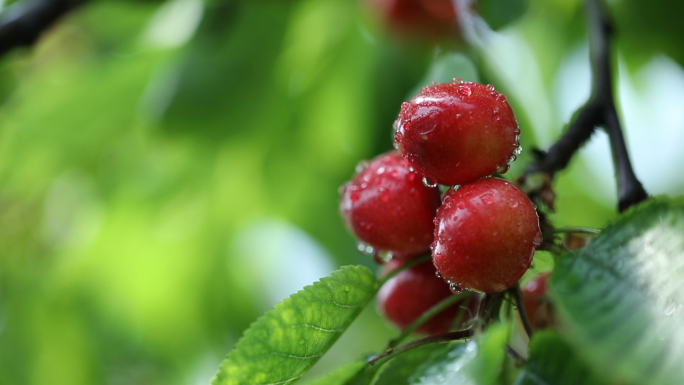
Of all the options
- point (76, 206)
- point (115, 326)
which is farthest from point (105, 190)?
point (115, 326)

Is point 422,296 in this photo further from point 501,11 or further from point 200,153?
point 200,153

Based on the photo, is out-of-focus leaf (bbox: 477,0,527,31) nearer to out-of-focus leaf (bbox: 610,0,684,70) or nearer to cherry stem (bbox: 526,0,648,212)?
cherry stem (bbox: 526,0,648,212)

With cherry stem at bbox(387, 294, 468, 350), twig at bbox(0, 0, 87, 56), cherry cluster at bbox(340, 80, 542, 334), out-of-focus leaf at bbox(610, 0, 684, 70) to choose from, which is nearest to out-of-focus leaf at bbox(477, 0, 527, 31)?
cherry cluster at bbox(340, 80, 542, 334)

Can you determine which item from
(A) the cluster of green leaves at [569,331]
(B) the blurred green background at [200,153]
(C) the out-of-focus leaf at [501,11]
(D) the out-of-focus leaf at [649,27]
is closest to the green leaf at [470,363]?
(A) the cluster of green leaves at [569,331]

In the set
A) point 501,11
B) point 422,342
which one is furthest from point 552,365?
point 501,11

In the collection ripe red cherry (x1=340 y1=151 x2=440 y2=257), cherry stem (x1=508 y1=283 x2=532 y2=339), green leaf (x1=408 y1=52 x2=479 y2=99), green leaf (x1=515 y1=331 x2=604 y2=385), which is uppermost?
green leaf (x1=408 y1=52 x2=479 y2=99)

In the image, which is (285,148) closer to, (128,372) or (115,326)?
(115,326)
